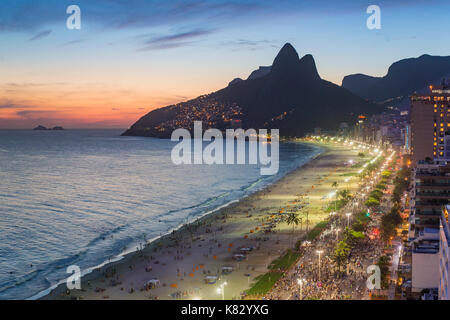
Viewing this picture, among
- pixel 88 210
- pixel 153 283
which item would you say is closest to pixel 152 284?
pixel 153 283

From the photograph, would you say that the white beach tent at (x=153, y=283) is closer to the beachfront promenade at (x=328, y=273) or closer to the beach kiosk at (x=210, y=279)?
the beach kiosk at (x=210, y=279)

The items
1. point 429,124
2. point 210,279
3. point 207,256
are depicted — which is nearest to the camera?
point 210,279

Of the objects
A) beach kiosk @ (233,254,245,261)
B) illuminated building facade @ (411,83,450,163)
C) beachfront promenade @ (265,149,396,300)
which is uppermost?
illuminated building facade @ (411,83,450,163)

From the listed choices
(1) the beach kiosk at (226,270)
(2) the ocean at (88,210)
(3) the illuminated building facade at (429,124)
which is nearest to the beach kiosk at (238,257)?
(1) the beach kiosk at (226,270)

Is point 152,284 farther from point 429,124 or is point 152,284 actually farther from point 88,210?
point 429,124

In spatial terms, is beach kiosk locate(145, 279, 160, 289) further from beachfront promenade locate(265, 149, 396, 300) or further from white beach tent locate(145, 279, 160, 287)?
beachfront promenade locate(265, 149, 396, 300)

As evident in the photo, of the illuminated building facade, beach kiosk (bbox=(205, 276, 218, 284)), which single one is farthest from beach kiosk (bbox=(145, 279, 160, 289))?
the illuminated building facade
